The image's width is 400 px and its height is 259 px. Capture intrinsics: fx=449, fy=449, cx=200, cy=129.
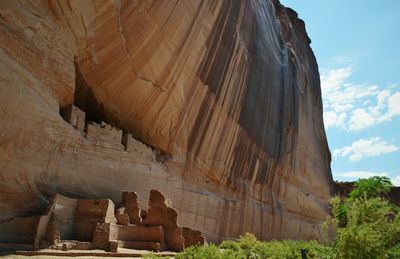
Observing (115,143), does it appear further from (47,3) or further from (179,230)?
(47,3)

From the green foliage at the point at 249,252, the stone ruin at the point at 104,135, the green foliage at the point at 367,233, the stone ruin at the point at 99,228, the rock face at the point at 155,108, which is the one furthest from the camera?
the stone ruin at the point at 104,135

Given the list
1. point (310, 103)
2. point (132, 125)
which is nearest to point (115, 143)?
point (132, 125)

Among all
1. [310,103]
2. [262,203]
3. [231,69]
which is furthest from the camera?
[310,103]

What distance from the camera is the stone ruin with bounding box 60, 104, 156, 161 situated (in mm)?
12359

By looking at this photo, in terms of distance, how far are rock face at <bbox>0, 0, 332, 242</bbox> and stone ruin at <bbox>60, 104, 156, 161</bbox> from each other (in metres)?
0.05

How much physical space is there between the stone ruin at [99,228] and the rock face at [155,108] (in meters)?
0.55

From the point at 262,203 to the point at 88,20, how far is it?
1475 cm

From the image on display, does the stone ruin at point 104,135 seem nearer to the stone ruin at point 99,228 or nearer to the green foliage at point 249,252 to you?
the stone ruin at point 99,228

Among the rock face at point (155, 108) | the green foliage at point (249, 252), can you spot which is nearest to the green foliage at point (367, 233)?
the green foliage at point (249, 252)

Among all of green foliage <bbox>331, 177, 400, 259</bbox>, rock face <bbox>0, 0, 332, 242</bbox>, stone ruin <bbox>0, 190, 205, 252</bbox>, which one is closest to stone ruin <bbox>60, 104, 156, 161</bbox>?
rock face <bbox>0, 0, 332, 242</bbox>

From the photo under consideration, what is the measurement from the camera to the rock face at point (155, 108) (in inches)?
415

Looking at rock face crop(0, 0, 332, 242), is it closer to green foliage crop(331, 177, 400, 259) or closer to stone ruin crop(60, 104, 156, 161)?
stone ruin crop(60, 104, 156, 161)

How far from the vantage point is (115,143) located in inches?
535

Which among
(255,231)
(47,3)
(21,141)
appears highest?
(47,3)
